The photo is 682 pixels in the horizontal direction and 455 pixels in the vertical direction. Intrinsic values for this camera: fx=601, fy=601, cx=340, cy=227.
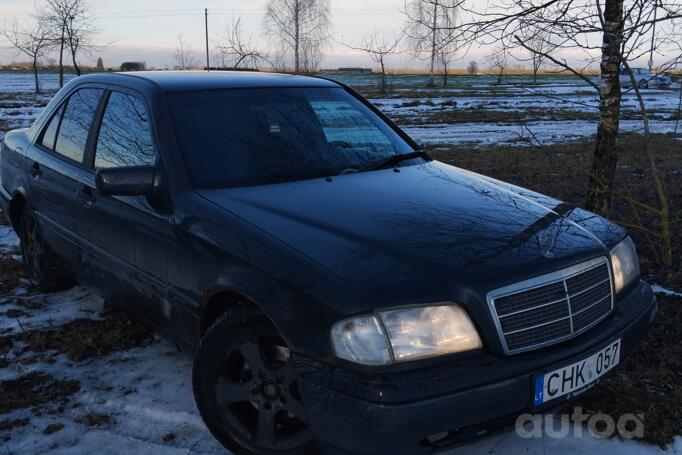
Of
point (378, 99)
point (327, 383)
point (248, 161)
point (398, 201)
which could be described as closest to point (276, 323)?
point (327, 383)

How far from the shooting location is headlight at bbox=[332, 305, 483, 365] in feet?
6.48

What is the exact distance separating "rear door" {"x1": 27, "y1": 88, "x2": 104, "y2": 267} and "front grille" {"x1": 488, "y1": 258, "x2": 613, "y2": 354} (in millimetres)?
2642

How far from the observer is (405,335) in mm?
1998

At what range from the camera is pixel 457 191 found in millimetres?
2963

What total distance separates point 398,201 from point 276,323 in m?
0.88

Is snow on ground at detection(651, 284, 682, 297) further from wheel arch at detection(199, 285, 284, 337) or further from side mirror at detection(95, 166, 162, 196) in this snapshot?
side mirror at detection(95, 166, 162, 196)

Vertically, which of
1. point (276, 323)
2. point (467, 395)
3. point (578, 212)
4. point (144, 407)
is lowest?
point (144, 407)

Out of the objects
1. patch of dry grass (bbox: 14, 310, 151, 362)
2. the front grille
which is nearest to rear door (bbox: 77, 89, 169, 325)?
patch of dry grass (bbox: 14, 310, 151, 362)

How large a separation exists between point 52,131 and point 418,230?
293 centimetres

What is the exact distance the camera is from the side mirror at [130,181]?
2.75 metres

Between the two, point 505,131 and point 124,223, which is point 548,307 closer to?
point 124,223

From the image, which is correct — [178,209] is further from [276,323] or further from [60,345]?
[60,345]

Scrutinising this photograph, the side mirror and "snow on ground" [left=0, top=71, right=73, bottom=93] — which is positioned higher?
"snow on ground" [left=0, top=71, right=73, bottom=93]

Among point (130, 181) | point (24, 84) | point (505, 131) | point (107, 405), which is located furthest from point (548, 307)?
point (24, 84)
